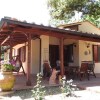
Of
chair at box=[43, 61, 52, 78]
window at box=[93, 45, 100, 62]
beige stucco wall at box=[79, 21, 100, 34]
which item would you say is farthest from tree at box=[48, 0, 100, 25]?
chair at box=[43, 61, 52, 78]

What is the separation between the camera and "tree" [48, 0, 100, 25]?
23.5m

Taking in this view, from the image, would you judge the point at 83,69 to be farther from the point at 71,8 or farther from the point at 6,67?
the point at 71,8

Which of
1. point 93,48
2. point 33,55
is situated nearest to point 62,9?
point 93,48

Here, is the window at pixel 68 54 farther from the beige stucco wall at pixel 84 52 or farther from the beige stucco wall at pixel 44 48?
the beige stucco wall at pixel 44 48

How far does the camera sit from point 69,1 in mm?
23062

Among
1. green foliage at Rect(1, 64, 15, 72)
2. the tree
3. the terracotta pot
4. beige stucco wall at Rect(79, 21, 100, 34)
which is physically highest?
the tree

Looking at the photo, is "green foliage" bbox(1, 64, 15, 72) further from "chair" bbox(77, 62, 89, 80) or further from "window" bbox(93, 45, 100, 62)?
"window" bbox(93, 45, 100, 62)

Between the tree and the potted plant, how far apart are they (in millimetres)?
16070

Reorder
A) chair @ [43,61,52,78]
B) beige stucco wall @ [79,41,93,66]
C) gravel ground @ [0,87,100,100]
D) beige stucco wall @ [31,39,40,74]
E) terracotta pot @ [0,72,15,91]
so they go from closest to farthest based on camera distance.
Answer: gravel ground @ [0,87,100,100] → terracotta pot @ [0,72,15,91] → chair @ [43,61,52,78] → beige stucco wall @ [31,39,40,74] → beige stucco wall @ [79,41,93,66]

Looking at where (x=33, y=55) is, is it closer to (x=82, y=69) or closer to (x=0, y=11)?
(x=82, y=69)

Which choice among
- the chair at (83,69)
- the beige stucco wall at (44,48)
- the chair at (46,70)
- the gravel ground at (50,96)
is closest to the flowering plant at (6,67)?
the gravel ground at (50,96)

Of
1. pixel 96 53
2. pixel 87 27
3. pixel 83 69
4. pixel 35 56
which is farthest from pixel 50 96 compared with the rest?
pixel 87 27

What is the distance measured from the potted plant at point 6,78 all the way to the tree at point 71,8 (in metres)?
16.1

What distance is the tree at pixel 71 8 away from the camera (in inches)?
927
